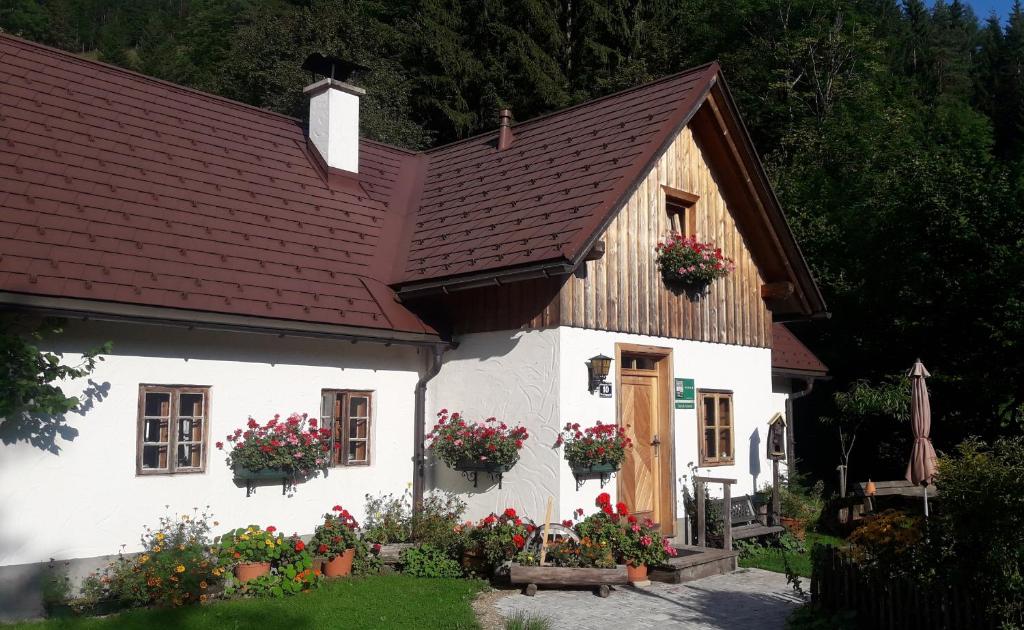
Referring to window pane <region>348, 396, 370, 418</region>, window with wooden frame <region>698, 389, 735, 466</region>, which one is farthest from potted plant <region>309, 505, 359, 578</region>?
window with wooden frame <region>698, 389, 735, 466</region>

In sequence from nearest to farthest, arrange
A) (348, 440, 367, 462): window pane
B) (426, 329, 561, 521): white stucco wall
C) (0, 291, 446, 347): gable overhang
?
(0, 291, 446, 347): gable overhang → (426, 329, 561, 521): white stucco wall → (348, 440, 367, 462): window pane

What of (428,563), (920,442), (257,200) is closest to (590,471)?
(428,563)

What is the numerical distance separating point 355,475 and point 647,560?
3588 millimetres

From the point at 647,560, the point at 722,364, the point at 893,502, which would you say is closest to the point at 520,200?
the point at 722,364

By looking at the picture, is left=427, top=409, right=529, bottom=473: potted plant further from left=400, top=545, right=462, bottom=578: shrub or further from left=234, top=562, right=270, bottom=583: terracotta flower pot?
left=234, top=562, right=270, bottom=583: terracotta flower pot

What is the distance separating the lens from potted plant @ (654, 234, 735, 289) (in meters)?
11.8

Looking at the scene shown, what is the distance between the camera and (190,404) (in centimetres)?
938

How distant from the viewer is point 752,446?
44.1 feet

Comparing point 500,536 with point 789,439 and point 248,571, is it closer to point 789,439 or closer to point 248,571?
point 248,571

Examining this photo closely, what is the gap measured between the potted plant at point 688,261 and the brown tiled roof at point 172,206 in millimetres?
3332

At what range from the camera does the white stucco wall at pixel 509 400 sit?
10.4 metres

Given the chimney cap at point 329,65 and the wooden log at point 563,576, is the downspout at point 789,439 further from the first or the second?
the chimney cap at point 329,65

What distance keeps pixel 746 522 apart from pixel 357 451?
5505 millimetres

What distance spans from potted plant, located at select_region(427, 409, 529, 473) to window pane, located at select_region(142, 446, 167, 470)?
315 cm
